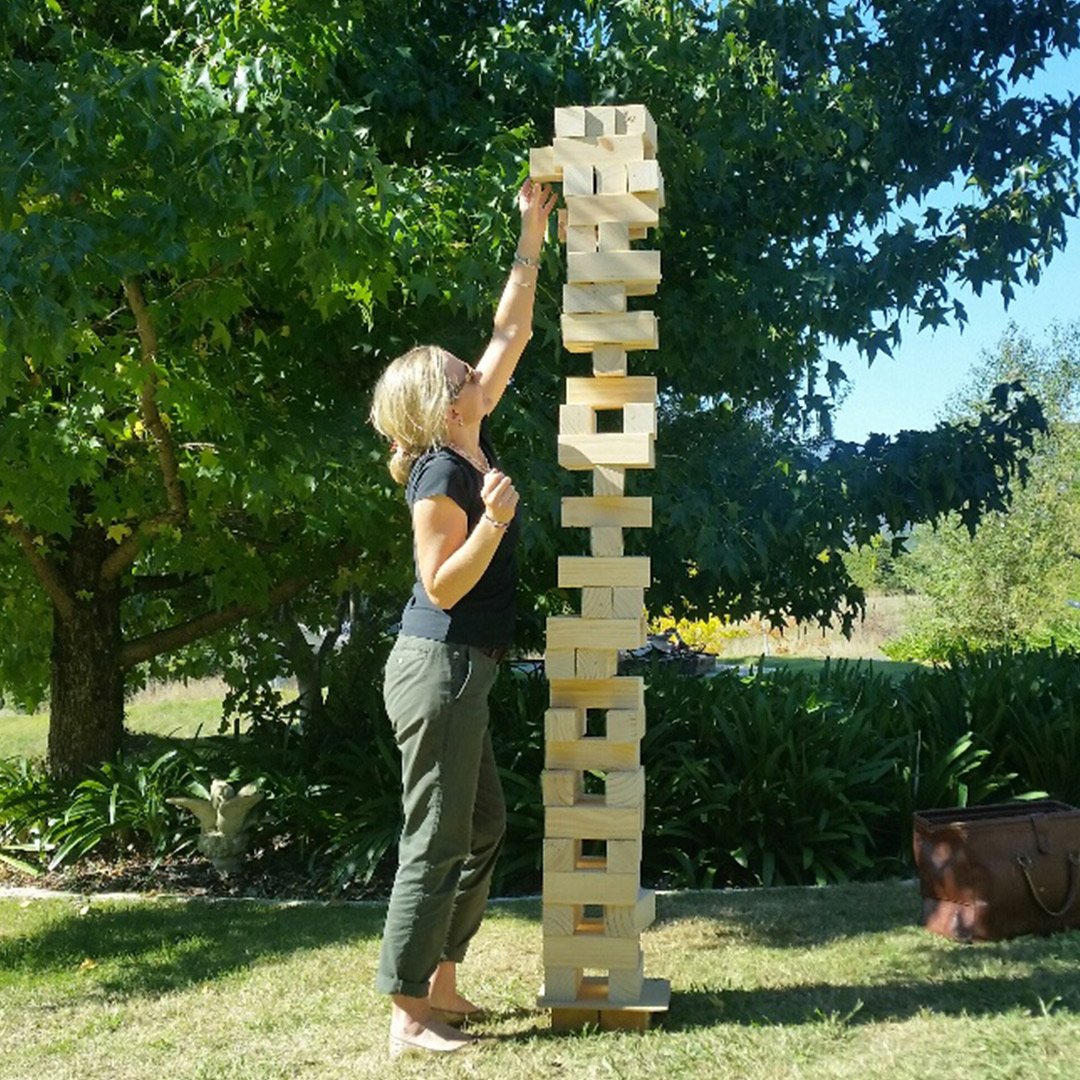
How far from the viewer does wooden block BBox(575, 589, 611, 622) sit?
382 cm

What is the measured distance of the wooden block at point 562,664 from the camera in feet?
12.5

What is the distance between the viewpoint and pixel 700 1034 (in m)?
3.69

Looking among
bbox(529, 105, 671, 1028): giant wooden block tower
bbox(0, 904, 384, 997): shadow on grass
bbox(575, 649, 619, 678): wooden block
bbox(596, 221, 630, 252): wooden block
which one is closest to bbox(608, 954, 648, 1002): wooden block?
bbox(529, 105, 671, 1028): giant wooden block tower

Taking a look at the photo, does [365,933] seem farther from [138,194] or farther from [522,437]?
[138,194]

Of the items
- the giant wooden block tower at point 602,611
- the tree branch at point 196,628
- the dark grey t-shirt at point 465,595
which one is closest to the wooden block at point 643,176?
the giant wooden block tower at point 602,611

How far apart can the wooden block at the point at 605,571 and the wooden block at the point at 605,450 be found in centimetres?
26

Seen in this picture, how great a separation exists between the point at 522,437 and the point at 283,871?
255 cm

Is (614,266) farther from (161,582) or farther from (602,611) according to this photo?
(161,582)

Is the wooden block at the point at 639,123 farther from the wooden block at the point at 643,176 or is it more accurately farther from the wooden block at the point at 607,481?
the wooden block at the point at 607,481

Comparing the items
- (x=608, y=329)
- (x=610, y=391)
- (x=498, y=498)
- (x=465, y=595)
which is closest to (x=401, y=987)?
(x=465, y=595)

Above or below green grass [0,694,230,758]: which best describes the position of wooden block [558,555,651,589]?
above

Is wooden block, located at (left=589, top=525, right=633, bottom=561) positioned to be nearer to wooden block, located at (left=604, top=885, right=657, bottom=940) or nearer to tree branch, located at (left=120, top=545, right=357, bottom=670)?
wooden block, located at (left=604, top=885, right=657, bottom=940)

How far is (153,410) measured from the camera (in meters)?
6.42

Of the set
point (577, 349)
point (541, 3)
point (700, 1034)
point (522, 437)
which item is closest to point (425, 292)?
point (522, 437)
